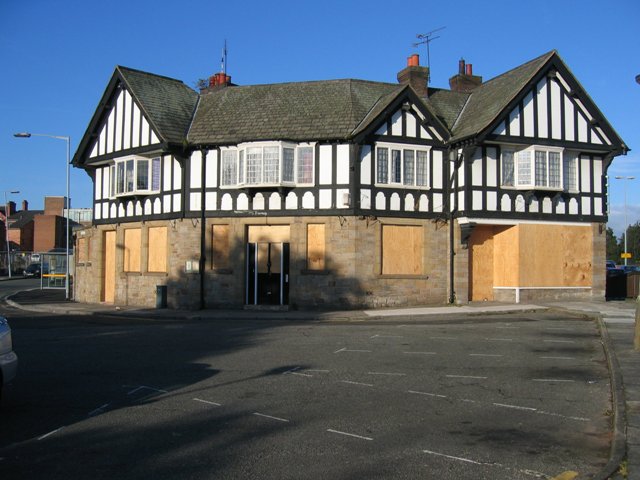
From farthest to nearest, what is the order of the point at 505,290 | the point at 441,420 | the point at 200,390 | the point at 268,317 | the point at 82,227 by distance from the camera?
1. the point at 82,227
2. the point at 505,290
3. the point at 268,317
4. the point at 200,390
5. the point at 441,420

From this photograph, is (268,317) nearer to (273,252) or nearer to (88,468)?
(273,252)

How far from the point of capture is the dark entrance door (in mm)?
23734

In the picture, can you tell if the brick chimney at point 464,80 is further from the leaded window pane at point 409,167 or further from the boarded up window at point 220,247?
the boarded up window at point 220,247

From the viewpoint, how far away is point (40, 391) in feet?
29.8

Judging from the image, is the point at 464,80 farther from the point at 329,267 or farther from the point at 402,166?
the point at 329,267

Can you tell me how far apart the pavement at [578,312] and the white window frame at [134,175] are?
4.90m

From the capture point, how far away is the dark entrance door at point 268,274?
2373cm

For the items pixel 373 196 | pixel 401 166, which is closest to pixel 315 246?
pixel 373 196

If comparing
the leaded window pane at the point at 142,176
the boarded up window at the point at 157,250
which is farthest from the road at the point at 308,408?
the leaded window pane at the point at 142,176

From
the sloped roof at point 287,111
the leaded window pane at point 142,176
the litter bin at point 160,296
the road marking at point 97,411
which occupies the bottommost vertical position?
the road marking at point 97,411

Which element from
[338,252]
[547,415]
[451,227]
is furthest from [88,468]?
[451,227]

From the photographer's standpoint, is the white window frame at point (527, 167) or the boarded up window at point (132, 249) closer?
the white window frame at point (527, 167)

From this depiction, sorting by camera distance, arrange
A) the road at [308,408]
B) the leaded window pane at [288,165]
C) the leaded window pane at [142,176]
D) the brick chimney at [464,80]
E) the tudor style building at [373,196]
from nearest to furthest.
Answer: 1. the road at [308,408]
2. the tudor style building at [373,196]
3. the leaded window pane at [288,165]
4. the leaded window pane at [142,176]
5. the brick chimney at [464,80]

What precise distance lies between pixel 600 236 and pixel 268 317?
14.1 metres
